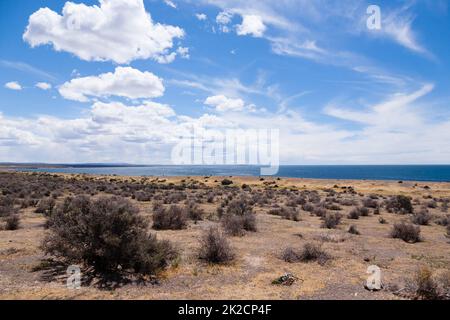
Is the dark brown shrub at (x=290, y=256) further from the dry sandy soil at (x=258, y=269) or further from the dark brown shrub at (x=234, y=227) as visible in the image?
the dark brown shrub at (x=234, y=227)

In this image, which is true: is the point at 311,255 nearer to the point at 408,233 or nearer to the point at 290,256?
the point at 290,256

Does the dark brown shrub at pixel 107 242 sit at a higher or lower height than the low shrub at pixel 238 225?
higher

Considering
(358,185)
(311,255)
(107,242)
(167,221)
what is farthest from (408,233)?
(358,185)

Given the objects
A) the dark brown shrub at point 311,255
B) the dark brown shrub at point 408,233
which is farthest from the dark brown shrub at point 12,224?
the dark brown shrub at point 408,233

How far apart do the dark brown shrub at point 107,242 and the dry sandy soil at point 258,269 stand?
27.6 inches

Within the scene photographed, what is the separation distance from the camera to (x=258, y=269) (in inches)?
396

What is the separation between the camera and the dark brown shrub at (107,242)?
908 centimetres

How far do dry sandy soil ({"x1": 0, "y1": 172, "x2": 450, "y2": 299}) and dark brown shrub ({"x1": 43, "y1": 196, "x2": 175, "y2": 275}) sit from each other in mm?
702

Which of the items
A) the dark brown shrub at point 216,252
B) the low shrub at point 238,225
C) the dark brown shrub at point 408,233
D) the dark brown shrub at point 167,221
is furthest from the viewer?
the dark brown shrub at point 167,221

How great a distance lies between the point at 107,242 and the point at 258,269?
4.41 metres
